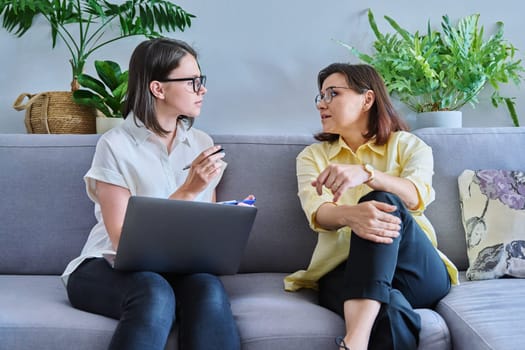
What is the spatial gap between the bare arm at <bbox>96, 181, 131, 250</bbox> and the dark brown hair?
0.72 feet

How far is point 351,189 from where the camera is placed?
1725mm

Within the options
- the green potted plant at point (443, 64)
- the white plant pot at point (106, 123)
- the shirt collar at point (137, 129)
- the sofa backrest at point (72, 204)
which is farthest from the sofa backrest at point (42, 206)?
the green potted plant at point (443, 64)

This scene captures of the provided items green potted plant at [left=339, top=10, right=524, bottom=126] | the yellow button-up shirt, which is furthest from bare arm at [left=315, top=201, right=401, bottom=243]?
green potted plant at [left=339, top=10, right=524, bottom=126]

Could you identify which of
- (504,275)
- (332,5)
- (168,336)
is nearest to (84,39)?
(332,5)

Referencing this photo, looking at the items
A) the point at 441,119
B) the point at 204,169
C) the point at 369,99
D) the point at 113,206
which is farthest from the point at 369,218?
the point at 441,119

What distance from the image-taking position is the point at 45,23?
2.44m

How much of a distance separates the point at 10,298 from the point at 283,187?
85 centimetres

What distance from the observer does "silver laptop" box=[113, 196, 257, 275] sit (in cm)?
131

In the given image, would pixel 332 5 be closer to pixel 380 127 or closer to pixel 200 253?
pixel 380 127

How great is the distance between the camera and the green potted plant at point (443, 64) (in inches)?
85.6

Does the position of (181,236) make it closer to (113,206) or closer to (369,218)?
(113,206)

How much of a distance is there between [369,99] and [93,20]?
1246 millimetres

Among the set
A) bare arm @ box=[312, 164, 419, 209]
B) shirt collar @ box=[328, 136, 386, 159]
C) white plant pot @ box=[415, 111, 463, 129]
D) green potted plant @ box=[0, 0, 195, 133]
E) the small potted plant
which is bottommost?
bare arm @ box=[312, 164, 419, 209]

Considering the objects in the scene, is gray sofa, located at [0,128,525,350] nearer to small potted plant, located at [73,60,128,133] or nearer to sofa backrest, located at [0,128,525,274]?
sofa backrest, located at [0,128,525,274]
